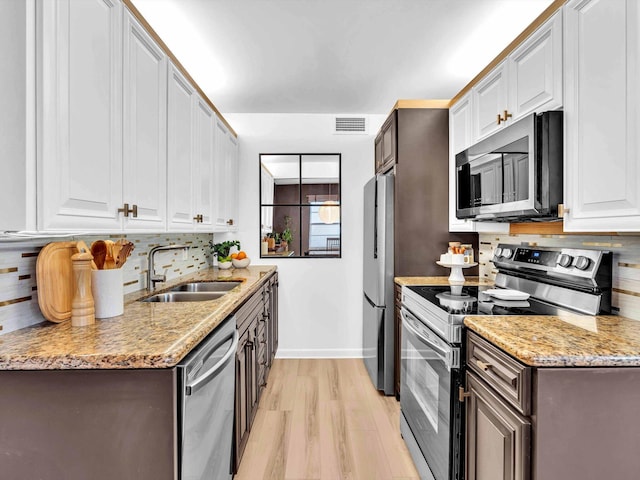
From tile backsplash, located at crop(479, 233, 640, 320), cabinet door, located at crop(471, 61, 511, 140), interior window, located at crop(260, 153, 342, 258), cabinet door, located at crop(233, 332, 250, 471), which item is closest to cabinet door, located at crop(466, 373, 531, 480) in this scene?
tile backsplash, located at crop(479, 233, 640, 320)

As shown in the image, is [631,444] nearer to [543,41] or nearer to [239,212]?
[543,41]

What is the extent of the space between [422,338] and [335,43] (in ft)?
6.40

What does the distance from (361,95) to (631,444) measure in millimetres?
3018

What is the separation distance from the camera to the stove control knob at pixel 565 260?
180 cm

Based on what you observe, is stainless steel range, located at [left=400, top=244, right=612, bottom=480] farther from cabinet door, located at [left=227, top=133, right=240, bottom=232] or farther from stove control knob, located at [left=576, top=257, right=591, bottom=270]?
cabinet door, located at [left=227, top=133, right=240, bottom=232]

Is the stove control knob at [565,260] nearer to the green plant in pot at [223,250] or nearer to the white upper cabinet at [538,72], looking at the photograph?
the white upper cabinet at [538,72]

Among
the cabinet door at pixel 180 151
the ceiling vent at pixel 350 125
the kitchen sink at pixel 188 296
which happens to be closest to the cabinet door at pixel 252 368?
the kitchen sink at pixel 188 296

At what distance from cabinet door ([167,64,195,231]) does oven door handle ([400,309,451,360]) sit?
57.2 inches

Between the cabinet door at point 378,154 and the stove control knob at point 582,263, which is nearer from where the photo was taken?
the stove control knob at point 582,263

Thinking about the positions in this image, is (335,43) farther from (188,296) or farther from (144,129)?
(188,296)

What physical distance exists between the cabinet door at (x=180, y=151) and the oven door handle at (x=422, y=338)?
4.77 ft

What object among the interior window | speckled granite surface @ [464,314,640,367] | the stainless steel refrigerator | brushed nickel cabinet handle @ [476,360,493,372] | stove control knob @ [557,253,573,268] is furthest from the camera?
the interior window

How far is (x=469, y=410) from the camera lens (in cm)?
147

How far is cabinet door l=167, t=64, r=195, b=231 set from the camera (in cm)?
201
